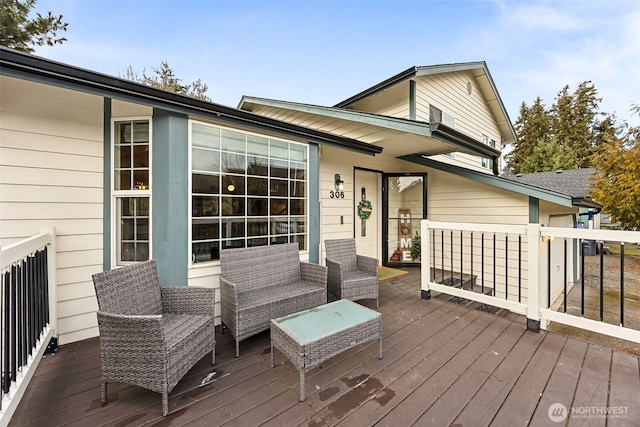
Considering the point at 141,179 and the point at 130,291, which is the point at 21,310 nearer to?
the point at 130,291

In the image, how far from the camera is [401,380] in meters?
2.09

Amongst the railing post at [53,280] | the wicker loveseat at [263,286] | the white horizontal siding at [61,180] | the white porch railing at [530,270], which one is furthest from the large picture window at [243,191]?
the white porch railing at [530,270]

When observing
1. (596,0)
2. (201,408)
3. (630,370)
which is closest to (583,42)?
(596,0)

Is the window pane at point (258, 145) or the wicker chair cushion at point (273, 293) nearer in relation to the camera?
the wicker chair cushion at point (273, 293)

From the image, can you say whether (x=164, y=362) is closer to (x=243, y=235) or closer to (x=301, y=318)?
(x=301, y=318)

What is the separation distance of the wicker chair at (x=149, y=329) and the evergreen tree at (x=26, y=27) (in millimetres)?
7709

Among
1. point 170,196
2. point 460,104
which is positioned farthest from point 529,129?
point 170,196

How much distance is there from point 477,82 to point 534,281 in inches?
286

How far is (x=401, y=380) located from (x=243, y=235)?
8.05ft

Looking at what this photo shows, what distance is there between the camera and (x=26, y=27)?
6.22m

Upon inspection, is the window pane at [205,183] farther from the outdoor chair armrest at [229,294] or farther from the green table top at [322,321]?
the green table top at [322,321]

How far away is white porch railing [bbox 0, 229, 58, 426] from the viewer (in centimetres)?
160

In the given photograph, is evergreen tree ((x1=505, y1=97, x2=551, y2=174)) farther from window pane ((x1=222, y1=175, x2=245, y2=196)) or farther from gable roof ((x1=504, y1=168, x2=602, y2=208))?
window pane ((x1=222, y1=175, x2=245, y2=196))

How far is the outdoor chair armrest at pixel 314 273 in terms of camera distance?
3.32 m
